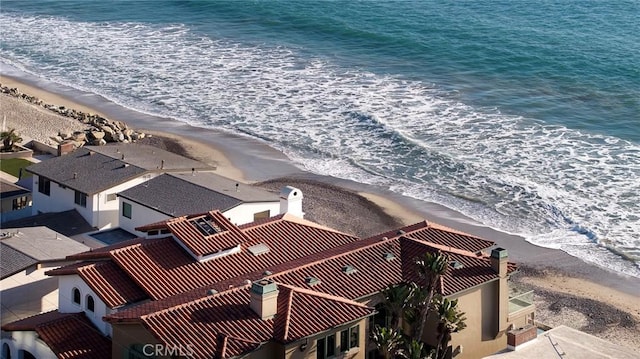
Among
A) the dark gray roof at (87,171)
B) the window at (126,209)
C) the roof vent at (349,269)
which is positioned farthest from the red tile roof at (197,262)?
the dark gray roof at (87,171)

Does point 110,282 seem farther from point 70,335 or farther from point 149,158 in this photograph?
point 149,158

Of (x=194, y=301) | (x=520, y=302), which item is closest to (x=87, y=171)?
(x=194, y=301)

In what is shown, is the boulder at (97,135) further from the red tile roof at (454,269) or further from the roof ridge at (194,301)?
the roof ridge at (194,301)

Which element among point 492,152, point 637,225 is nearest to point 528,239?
point 637,225

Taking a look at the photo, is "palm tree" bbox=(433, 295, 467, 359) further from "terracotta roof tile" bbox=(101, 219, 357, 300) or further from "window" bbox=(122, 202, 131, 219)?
"window" bbox=(122, 202, 131, 219)

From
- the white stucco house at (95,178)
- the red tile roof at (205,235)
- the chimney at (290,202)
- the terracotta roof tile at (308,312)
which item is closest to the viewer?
the terracotta roof tile at (308,312)
